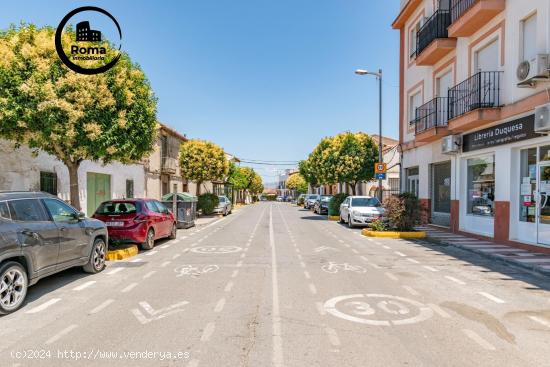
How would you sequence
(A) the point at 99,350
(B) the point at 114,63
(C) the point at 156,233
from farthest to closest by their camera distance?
(C) the point at 156,233 < (B) the point at 114,63 < (A) the point at 99,350

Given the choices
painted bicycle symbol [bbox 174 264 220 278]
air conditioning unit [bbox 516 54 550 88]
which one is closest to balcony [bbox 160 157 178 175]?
painted bicycle symbol [bbox 174 264 220 278]

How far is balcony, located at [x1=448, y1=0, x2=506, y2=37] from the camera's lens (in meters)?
12.1

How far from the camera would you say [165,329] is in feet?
15.2

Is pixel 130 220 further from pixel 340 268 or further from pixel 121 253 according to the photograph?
pixel 340 268

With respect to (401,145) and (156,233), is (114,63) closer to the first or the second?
(156,233)

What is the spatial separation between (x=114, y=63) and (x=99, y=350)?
27.3 feet

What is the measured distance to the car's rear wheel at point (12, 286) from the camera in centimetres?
523

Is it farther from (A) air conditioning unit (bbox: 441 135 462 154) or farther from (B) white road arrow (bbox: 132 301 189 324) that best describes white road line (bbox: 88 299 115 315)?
(A) air conditioning unit (bbox: 441 135 462 154)

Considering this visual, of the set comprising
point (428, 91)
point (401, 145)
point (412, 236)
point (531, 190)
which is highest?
point (428, 91)

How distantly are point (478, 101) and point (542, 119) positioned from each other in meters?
3.11

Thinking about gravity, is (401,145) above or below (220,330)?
above

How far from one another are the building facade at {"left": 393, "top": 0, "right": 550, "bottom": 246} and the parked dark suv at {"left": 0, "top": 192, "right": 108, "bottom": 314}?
11656 mm

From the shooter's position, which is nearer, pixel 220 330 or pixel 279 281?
pixel 220 330

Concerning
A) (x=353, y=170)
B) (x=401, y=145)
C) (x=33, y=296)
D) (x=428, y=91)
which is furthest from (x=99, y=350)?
(x=353, y=170)
